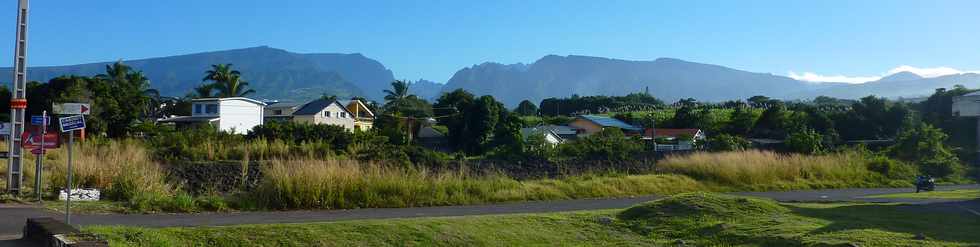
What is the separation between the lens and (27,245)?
26.8 ft

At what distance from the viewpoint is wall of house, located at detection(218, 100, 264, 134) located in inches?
2389

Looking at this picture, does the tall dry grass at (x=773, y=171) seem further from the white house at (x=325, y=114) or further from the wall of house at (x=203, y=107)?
the white house at (x=325, y=114)

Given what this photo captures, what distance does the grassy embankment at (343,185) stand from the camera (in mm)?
13758

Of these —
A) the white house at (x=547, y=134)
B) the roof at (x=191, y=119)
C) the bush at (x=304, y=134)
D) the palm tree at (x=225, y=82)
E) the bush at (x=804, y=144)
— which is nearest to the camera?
the bush at (x=804, y=144)

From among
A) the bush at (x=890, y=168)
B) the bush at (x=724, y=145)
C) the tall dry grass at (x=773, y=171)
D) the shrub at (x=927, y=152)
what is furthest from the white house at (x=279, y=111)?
the bush at (x=890, y=168)

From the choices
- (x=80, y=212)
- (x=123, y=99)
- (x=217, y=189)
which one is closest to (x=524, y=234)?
(x=80, y=212)

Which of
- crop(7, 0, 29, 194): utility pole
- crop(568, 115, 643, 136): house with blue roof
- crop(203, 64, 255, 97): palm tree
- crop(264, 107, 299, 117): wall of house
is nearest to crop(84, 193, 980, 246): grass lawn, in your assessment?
crop(7, 0, 29, 194): utility pole

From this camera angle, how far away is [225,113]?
200 feet

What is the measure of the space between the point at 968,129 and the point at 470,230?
158 feet

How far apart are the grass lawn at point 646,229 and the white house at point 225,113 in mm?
50986

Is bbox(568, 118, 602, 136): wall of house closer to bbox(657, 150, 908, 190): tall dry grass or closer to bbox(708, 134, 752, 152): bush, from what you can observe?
bbox(708, 134, 752, 152): bush

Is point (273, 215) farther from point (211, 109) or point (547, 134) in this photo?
point (211, 109)

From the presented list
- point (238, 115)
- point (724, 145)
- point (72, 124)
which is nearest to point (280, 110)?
point (238, 115)

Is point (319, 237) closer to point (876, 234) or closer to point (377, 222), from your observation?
point (377, 222)
